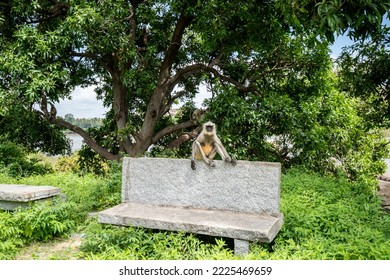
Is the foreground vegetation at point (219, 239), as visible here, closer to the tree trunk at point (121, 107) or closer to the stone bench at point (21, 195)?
the stone bench at point (21, 195)

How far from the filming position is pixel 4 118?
11.9 meters

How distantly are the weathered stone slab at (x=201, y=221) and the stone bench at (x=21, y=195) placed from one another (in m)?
1.63

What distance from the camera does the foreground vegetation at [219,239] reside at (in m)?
3.93

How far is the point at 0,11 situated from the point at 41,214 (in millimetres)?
6632

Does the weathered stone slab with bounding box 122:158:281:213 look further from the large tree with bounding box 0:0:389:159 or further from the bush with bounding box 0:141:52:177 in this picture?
the bush with bounding box 0:141:52:177

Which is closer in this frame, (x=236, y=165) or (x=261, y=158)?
(x=236, y=165)

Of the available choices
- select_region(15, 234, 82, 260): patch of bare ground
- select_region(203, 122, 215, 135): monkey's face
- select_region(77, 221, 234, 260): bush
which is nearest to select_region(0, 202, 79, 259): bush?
select_region(15, 234, 82, 260): patch of bare ground

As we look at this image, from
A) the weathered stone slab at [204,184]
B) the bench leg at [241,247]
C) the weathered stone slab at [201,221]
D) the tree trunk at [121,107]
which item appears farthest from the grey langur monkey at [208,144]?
the tree trunk at [121,107]

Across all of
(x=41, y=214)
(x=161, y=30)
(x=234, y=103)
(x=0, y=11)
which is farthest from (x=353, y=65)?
(x=0, y=11)

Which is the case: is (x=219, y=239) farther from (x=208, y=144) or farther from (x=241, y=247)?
(x=208, y=144)

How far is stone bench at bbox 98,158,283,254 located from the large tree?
2.45 metres

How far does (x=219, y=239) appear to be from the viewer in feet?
14.7

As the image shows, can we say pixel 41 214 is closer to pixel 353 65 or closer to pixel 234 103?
pixel 234 103

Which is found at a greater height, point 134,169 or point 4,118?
point 4,118
